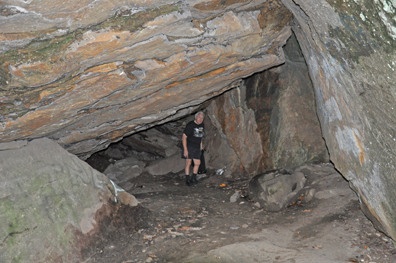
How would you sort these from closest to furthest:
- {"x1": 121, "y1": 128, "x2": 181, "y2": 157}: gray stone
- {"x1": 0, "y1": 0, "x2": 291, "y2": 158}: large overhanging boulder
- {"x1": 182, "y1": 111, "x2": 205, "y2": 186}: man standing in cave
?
{"x1": 0, "y1": 0, "x2": 291, "y2": 158}: large overhanging boulder
{"x1": 182, "y1": 111, "x2": 205, "y2": 186}: man standing in cave
{"x1": 121, "y1": 128, "x2": 181, "y2": 157}: gray stone

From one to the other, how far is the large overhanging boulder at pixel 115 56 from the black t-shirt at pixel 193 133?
151cm

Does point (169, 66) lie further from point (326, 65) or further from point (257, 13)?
point (326, 65)

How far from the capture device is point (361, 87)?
2.84m

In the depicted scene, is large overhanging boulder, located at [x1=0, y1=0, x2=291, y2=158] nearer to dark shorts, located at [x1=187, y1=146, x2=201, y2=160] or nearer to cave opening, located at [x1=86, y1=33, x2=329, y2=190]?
cave opening, located at [x1=86, y1=33, x2=329, y2=190]

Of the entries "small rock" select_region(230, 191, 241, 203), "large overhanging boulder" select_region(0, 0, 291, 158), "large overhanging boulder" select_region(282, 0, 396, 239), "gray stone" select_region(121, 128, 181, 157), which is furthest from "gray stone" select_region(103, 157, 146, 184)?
"large overhanging boulder" select_region(282, 0, 396, 239)

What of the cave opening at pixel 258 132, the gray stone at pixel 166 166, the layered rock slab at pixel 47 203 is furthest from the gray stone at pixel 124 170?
the layered rock slab at pixel 47 203

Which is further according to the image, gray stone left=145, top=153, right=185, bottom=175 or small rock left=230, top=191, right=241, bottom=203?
gray stone left=145, top=153, right=185, bottom=175

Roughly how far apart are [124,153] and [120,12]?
6.17m

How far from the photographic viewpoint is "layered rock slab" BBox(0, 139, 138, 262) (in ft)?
11.5

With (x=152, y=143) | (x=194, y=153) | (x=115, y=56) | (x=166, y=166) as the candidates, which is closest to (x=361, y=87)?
(x=115, y=56)

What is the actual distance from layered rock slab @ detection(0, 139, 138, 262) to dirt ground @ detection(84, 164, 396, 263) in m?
0.29

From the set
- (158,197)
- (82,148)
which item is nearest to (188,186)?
(158,197)

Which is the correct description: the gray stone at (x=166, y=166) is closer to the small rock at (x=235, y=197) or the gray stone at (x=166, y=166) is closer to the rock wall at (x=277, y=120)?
the rock wall at (x=277, y=120)

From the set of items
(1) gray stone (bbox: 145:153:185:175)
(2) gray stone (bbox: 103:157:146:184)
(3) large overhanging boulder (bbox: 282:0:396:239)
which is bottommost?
(2) gray stone (bbox: 103:157:146:184)
